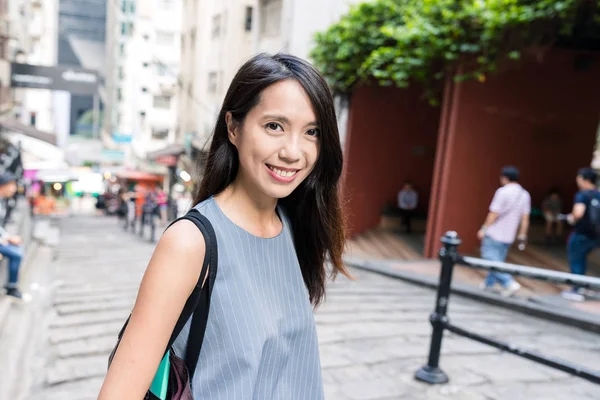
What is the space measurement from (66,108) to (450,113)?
46.2 metres

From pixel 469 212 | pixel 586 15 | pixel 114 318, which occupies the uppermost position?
pixel 586 15

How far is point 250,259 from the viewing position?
4.33 ft

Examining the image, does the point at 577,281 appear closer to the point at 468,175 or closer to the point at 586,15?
the point at 586,15

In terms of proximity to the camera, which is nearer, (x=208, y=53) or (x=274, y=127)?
(x=274, y=127)

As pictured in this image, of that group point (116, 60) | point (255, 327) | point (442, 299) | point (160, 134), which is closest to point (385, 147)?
point (442, 299)

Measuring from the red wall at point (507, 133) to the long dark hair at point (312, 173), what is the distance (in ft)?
26.0

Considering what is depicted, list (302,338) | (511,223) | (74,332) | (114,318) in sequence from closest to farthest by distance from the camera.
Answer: (302,338), (74,332), (114,318), (511,223)

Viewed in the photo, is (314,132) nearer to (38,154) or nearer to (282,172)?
(282,172)

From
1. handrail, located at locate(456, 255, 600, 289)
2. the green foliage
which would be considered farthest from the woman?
the green foliage

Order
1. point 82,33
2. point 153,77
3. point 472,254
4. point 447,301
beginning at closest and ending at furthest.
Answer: point 447,301
point 472,254
point 153,77
point 82,33

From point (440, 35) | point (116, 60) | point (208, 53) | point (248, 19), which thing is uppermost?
point (116, 60)

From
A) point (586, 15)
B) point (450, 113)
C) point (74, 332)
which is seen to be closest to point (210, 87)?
point (450, 113)

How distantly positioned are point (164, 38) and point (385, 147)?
34.5m

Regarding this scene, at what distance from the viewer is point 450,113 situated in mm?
9289
